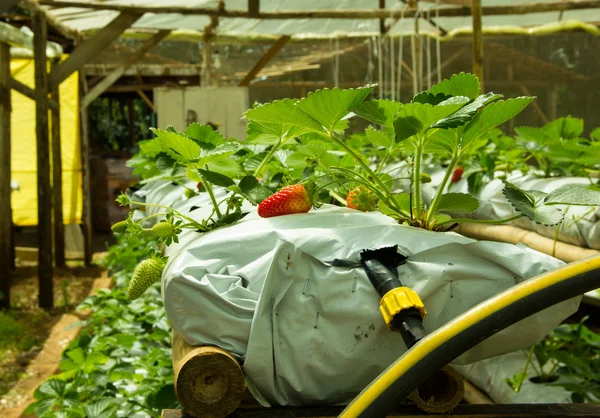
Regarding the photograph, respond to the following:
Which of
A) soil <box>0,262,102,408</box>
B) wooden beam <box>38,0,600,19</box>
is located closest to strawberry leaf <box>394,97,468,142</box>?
soil <box>0,262,102,408</box>

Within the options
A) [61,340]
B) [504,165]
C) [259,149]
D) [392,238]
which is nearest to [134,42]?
[61,340]

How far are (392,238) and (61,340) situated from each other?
434cm

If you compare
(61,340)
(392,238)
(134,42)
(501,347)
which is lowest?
(61,340)

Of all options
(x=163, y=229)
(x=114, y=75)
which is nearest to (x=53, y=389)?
(x=163, y=229)

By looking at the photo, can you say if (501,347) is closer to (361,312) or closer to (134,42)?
(361,312)

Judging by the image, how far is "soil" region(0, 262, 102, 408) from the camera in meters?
4.32

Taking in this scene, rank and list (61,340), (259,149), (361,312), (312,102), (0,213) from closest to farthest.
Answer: (361,312), (312,102), (259,149), (61,340), (0,213)

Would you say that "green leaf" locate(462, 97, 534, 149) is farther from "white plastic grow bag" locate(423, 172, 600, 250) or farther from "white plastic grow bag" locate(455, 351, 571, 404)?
"white plastic grow bag" locate(455, 351, 571, 404)

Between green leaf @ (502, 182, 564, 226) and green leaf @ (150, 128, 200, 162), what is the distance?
561 millimetres

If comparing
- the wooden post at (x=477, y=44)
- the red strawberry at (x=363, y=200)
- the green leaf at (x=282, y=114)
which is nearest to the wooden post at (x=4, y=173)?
the wooden post at (x=477, y=44)

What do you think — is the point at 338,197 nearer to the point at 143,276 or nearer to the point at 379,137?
the point at 379,137

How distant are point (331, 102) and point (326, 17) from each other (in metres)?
4.95

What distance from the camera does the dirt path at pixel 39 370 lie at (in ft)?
11.8

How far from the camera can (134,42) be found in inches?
524
